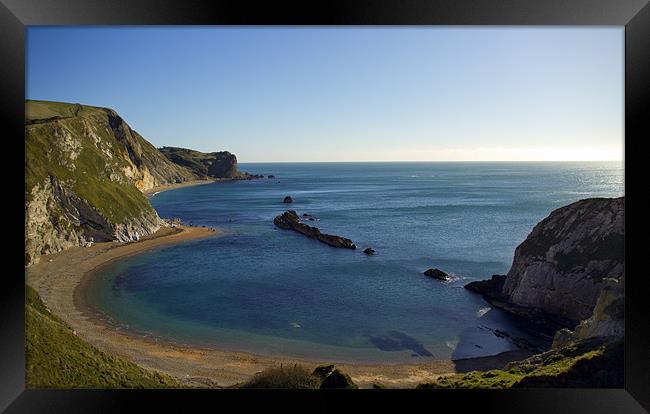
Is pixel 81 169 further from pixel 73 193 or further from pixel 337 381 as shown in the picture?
pixel 337 381

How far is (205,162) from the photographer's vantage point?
321 feet

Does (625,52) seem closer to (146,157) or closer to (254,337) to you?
(254,337)

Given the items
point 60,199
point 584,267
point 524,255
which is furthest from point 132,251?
point 584,267

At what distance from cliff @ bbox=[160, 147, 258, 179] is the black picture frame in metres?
89.5

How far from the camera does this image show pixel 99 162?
35.0 m

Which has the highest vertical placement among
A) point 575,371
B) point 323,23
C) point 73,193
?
point 323,23

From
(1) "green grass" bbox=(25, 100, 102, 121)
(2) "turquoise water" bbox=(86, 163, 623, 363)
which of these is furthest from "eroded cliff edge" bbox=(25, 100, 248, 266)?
(2) "turquoise water" bbox=(86, 163, 623, 363)

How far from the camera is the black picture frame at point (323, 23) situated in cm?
487

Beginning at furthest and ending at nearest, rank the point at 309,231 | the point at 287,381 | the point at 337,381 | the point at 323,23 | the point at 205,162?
the point at 205,162 < the point at 309,231 < the point at 287,381 < the point at 337,381 < the point at 323,23

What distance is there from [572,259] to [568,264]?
0.83 ft

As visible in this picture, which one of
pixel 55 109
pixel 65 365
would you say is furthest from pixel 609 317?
pixel 55 109

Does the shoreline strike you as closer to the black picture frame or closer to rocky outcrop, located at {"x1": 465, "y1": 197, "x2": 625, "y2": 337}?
rocky outcrop, located at {"x1": 465, "y1": 197, "x2": 625, "y2": 337}

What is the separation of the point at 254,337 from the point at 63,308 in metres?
8.49

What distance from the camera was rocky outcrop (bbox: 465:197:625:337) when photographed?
15.2m
